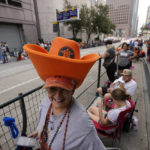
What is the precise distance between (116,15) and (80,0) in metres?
105

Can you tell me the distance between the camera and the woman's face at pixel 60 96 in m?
0.95

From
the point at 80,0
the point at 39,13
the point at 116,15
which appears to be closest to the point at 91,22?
the point at 80,0

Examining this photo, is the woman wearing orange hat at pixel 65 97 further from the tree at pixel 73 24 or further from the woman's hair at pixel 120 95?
the tree at pixel 73 24

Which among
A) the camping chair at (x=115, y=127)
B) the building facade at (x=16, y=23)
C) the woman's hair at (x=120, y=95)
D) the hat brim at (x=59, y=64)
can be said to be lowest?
the camping chair at (x=115, y=127)

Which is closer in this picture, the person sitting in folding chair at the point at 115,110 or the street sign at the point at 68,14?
the person sitting in folding chair at the point at 115,110

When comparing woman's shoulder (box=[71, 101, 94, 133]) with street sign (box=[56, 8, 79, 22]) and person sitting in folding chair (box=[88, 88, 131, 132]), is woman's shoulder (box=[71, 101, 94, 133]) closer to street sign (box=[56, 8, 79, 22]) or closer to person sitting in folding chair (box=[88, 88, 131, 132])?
person sitting in folding chair (box=[88, 88, 131, 132])

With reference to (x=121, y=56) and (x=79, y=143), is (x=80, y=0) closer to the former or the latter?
(x=121, y=56)

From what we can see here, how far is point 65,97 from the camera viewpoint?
3.15 ft

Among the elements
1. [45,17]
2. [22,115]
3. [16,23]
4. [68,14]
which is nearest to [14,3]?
[16,23]

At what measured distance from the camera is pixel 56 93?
95cm

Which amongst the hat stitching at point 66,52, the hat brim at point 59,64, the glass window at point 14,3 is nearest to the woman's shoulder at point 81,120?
the hat brim at point 59,64

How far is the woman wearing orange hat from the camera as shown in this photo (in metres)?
0.83

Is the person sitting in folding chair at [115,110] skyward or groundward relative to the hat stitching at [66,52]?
groundward

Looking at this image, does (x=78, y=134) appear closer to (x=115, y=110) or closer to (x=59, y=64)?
(x=59, y=64)
